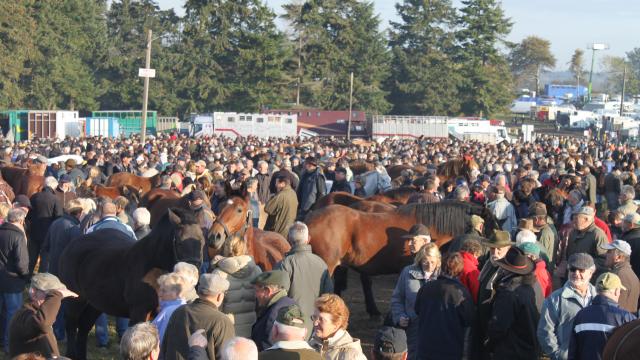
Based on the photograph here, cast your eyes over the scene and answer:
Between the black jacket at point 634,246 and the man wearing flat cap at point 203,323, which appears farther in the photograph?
the black jacket at point 634,246

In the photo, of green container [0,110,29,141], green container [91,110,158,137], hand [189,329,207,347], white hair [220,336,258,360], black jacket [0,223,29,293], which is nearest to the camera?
white hair [220,336,258,360]

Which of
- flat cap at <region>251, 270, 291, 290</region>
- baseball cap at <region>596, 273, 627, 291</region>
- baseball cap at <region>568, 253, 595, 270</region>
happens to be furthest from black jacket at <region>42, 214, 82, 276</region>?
baseball cap at <region>596, 273, 627, 291</region>

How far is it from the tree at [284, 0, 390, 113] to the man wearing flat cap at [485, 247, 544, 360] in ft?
219

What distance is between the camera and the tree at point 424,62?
75.1m

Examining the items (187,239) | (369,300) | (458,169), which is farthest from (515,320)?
(458,169)

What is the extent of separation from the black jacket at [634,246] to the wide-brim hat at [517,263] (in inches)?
118

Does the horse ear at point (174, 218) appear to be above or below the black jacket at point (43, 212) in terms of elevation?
above

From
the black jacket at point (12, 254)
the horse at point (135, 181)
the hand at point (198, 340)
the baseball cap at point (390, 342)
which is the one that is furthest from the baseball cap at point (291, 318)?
the horse at point (135, 181)

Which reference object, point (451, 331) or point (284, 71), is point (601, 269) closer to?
point (451, 331)

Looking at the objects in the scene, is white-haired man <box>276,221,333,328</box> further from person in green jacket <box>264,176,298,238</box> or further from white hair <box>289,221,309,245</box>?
person in green jacket <box>264,176,298,238</box>

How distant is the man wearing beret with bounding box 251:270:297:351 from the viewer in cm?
628

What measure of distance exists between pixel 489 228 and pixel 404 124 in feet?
158

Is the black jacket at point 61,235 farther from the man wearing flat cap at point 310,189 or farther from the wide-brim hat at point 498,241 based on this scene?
the man wearing flat cap at point 310,189

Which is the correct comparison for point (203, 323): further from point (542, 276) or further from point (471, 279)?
point (542, 276)
